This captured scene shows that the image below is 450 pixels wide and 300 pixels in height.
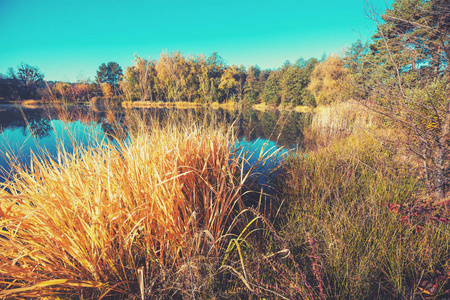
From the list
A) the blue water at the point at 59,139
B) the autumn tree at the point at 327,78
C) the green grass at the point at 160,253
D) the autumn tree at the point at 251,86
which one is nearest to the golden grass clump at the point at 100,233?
the green grass at the point at 160,253

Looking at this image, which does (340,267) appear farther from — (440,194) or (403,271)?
(440,194)

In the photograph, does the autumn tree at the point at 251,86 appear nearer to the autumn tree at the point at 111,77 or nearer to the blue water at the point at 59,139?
the autumn tree at the point at 111,77

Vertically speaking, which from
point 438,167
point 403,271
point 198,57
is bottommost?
point 403,271

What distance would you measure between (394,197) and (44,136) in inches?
459

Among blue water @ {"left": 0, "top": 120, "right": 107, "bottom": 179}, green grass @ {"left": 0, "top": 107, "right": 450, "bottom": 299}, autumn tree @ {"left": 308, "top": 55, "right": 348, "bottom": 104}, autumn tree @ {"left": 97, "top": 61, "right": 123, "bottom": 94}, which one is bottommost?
green grass @ {"left": 0, "top": 107, "right": 450, "bottom": 299}

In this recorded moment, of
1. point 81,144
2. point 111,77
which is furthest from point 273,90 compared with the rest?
point 81,144

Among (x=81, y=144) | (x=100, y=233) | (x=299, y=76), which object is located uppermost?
(x=299, y=76)

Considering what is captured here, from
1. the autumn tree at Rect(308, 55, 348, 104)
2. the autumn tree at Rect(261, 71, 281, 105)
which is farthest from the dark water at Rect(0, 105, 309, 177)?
the autumn tree at Rect(261, 71, 281, 105)

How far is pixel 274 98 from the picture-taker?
30.3 metres

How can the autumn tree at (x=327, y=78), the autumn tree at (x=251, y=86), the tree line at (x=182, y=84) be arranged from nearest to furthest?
the tree line at (x=182, y=84) < the autumn tree at (x=251, y=86) < the autumn tree at (x=327, y=78)

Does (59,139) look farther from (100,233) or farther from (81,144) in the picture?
(100,233)

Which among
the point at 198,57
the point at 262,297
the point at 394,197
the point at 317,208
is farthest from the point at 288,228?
the point at 198,57

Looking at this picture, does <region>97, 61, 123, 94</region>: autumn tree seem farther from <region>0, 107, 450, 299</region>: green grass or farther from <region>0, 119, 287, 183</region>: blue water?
<region>0, 107, 450, 299</region>: green grass

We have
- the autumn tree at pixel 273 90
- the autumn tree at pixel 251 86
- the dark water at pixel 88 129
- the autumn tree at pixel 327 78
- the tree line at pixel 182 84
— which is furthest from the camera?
the autumn tree at pixel 273 90
